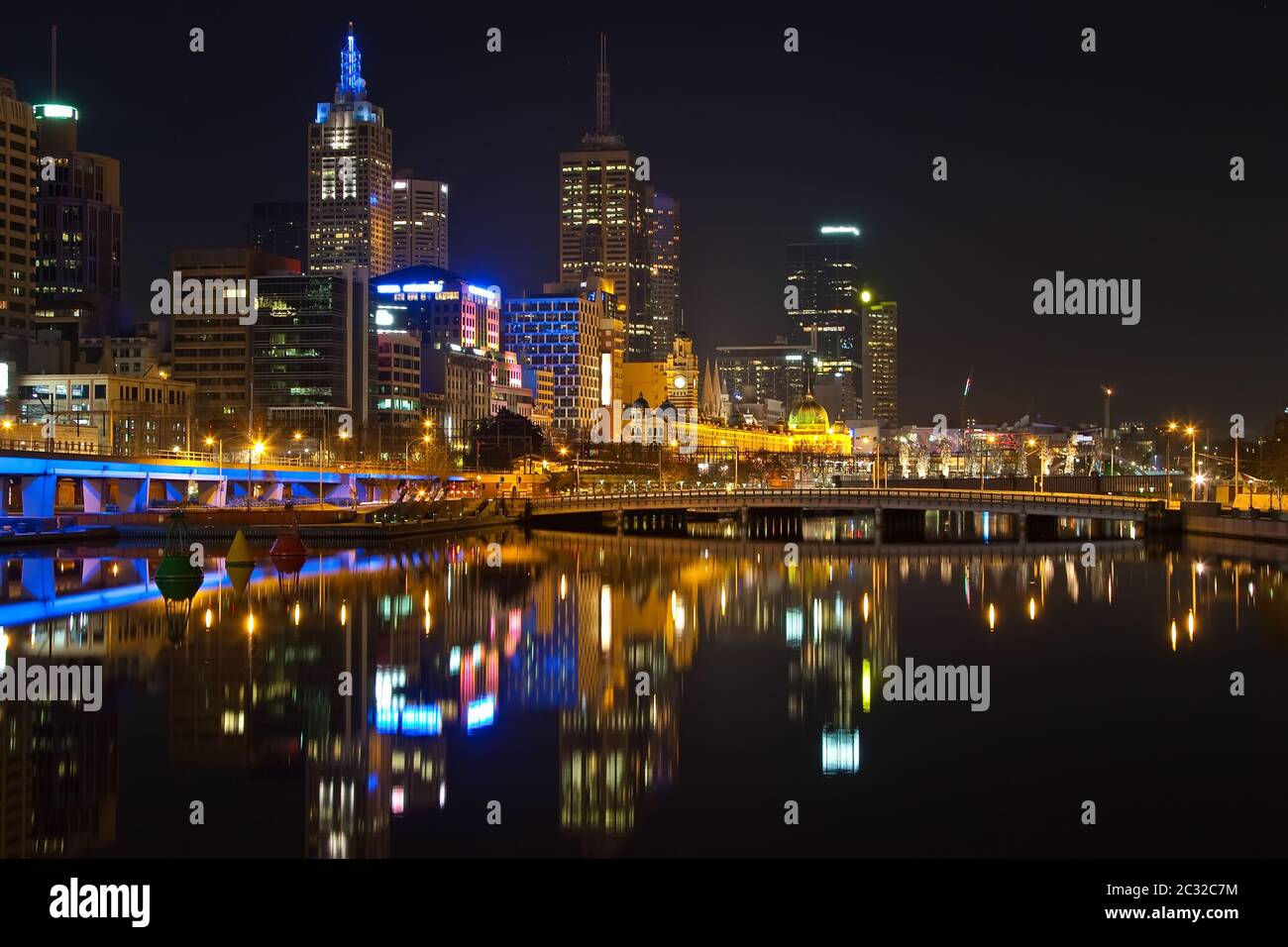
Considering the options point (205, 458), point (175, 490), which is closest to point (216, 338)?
point (205, 458)

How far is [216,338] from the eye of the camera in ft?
613

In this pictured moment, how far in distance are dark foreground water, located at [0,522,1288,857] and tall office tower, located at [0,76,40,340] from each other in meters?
139

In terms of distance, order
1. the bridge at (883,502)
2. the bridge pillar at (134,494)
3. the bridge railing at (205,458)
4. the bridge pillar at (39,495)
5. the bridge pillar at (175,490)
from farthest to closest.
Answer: the bridge pillar at (175,490) → the bridge at (883,502) → the bridge pillar at (134,494) → the bridge railing at (205,458) → the bridge pillar at (39,495)

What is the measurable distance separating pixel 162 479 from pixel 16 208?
94289 millimetres

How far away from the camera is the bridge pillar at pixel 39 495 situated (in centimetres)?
7938

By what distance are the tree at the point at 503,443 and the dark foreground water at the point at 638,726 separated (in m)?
98.8

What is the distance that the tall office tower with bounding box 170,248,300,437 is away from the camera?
604ft

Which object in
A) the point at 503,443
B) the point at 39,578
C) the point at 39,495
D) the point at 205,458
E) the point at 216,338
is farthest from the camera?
the point at 216,338

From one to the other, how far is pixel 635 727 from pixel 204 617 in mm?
19994

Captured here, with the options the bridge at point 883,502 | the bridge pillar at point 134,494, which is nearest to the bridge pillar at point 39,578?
the bridge pillar at point 134,494

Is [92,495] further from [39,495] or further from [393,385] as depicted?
[393,385]

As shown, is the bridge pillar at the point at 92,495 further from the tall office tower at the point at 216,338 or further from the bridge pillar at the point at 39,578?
the tall office tower at the point at 216,338

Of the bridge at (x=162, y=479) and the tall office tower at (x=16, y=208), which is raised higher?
the tall office tower at (x=16, y=208)
